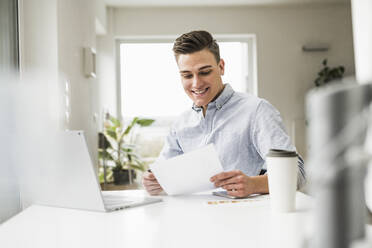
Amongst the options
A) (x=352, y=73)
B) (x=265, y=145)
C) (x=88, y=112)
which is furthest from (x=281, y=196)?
(x=352, y=73)

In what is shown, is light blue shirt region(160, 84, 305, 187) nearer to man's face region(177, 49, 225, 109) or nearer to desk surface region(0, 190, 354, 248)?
man's face region(177, 49, 225, 109)

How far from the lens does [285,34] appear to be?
523 cm

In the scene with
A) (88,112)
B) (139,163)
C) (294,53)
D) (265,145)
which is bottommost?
(139,163)

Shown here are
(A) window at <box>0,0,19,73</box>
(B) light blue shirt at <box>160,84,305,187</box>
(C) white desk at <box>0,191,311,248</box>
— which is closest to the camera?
(C) white desk at <box>0,191,311,248</box>

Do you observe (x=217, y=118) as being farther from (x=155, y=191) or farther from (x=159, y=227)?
(x=159, y=227)

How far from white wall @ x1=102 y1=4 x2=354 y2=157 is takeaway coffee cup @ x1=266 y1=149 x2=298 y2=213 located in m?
4.34

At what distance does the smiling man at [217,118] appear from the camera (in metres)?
1.65

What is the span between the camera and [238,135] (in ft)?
5.50

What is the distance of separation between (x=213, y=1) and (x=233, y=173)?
4074 millimetres

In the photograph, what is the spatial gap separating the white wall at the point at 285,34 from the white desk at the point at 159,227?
4.25 m

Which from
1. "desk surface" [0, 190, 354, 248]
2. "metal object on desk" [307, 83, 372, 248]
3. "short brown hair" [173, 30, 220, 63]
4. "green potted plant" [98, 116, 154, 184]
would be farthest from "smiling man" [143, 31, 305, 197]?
"green potted plant" [98, 116, 154, 184]

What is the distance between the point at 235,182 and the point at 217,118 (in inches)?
22.2

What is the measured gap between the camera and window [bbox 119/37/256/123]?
5285 millimetres

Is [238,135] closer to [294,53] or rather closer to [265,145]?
[265,145]
